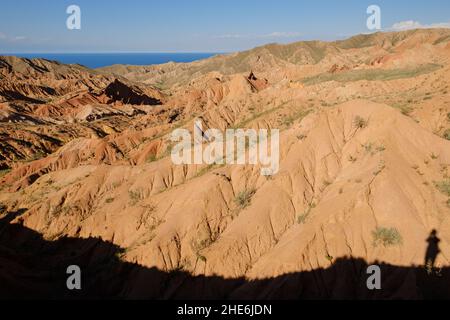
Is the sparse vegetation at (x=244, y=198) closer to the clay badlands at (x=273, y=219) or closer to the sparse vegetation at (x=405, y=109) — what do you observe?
the clay badlands at (x=273, y=219)

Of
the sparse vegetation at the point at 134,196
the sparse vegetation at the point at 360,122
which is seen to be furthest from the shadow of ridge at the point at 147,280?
the sparse vegetation at the point at 360,122

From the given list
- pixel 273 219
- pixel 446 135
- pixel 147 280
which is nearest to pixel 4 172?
pixel 147 280

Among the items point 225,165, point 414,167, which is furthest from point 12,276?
point 414,167

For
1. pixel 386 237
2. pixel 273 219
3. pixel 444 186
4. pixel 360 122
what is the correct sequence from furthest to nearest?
1. pixel 360 122
2. pixel 273 219
3. pixel 444 186
4. pixel 386 237

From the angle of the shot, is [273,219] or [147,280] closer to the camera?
[147,280]

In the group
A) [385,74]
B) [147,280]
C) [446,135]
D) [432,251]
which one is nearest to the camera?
[432,251]

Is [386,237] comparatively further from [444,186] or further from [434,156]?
[434,156]
